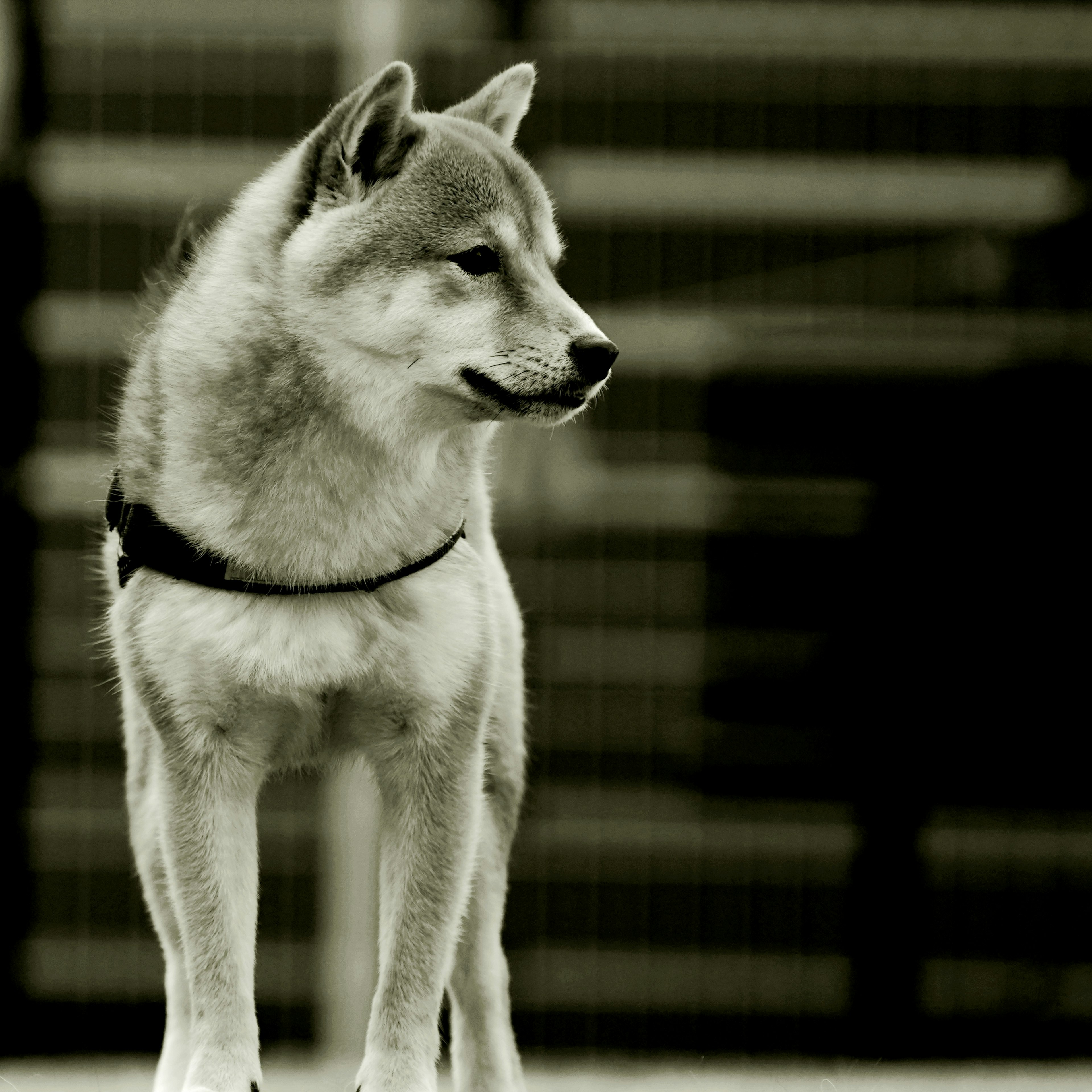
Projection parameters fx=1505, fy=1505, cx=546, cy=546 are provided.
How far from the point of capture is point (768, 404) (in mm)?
4281

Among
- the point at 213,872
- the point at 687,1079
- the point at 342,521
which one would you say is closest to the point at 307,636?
the point at 342,521

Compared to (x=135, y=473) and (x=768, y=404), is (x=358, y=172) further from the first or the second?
(x=768, y=404)

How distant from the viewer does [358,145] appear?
58.3 inches

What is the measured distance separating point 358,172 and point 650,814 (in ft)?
9.81

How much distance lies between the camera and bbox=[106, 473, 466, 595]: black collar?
1406 millimetres

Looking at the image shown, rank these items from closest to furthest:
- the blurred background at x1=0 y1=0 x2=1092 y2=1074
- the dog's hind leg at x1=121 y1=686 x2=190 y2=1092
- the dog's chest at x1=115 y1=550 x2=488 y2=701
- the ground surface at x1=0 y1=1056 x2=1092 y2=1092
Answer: the dog's chest at x1=115 y1=550 x2=488 y2=701 < the dog's hind leg at x1=121 y1=686 x2=190 y2=1092 < the ground surface at x1=0 y1=1056 x2=1092 y2=1092 < the blurred background at x1=0 y1=0 x2=1092 y2=1074

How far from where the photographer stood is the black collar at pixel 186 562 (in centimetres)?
141

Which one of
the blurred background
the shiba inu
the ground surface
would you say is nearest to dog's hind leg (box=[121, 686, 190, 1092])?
the shiba inu

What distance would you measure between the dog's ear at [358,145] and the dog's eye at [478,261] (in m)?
0.11

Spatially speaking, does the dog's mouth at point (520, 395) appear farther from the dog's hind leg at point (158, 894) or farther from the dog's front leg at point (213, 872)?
the dog's hind leg at point (158, 894)

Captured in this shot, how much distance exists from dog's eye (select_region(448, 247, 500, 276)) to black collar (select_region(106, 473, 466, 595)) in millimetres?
264

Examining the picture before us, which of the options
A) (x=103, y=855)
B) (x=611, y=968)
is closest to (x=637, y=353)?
(x=611, y=968)

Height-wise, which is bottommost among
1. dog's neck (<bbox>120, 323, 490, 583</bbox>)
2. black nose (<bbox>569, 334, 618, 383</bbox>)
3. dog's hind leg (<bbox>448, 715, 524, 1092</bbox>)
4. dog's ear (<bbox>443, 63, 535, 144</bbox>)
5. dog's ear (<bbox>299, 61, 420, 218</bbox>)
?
dog's hind leg (<bbox>448, 715, 524, 1092</bbox>)

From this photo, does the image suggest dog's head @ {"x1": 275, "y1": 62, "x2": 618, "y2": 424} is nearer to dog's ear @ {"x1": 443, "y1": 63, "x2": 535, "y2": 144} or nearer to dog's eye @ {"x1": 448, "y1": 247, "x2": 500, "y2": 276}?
dog's eye @ {"x1": 448, "y1": 247, "x2": 500, "y2": 276}
